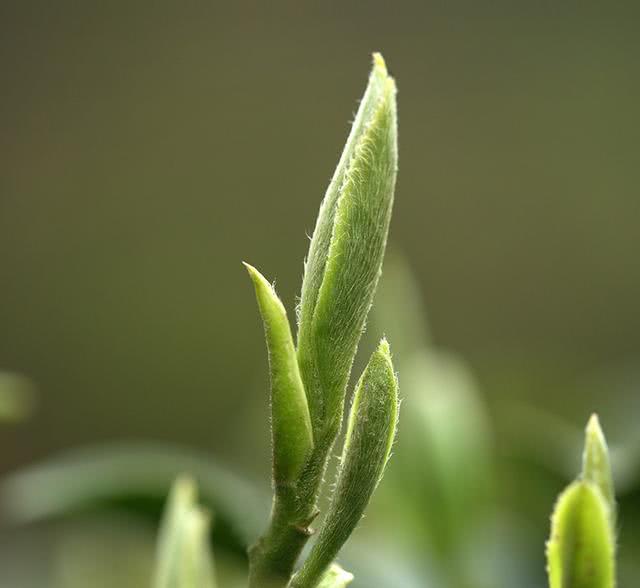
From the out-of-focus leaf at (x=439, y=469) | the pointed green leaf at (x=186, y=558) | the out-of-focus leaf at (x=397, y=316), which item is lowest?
the pointed green leaf at (x=186, y=558)

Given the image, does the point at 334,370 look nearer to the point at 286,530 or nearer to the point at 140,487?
the point at 286,530

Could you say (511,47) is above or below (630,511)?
above

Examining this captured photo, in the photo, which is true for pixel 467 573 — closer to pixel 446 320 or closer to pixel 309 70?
pixel 446 320

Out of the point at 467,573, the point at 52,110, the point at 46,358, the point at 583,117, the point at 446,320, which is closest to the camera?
the point at 467,573

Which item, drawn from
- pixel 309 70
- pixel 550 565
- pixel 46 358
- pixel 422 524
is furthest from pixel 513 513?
pixel 309 70

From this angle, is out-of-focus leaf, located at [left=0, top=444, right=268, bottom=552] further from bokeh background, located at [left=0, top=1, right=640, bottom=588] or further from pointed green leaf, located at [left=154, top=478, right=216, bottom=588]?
bokeh background, located at [left=0, top=1, right=640, bottom=588]

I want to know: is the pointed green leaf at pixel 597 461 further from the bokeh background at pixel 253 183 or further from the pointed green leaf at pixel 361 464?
the bokeh background at pixel 253 183

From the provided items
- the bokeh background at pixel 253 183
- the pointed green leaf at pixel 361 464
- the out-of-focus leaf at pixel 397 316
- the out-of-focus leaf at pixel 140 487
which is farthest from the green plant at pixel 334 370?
the bokeh background at pixel 253 183
